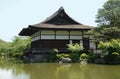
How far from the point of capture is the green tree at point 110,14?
26.1 metres

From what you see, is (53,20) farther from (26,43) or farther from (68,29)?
(26,43)

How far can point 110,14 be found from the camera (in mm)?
26281

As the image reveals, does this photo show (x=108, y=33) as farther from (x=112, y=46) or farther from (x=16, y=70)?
(x=16, y=70)

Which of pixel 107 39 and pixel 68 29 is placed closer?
pixel 107 39

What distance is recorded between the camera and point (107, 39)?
26078 mm

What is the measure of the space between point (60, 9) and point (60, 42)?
15.1 ft

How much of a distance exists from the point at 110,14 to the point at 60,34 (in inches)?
280

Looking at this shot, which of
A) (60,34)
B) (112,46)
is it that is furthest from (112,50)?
(60,34)

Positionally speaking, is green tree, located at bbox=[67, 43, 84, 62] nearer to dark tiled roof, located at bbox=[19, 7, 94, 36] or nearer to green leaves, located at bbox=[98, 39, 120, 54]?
dark tiled roof, located at bbox=[19, 7, 94, 36]

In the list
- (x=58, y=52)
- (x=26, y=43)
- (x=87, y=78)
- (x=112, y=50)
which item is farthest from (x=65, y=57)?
(x=26, y=43)

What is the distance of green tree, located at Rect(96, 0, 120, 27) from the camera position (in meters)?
26.1

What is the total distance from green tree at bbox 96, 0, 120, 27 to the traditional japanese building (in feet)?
11.7

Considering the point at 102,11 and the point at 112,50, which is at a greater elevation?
the point at 102,11

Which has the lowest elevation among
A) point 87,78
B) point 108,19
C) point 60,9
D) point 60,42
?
point 87,78
